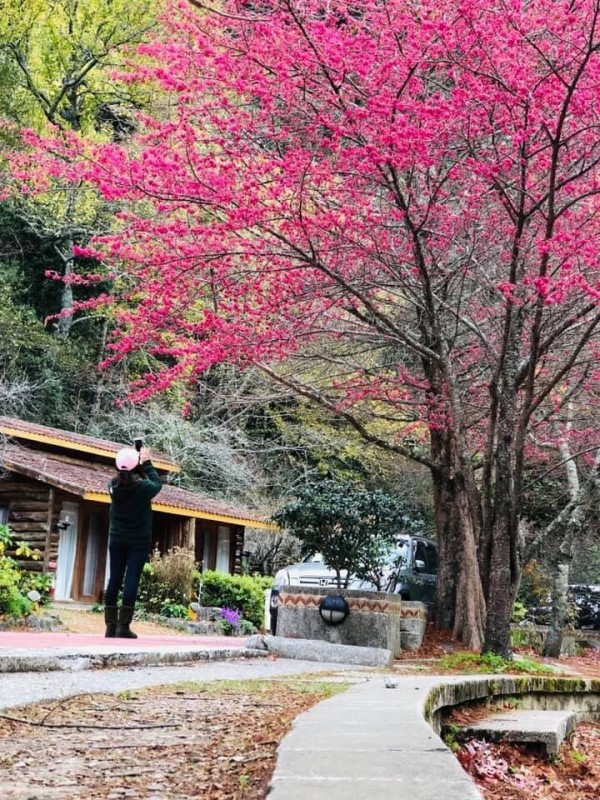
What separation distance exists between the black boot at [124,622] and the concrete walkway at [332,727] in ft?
5.00

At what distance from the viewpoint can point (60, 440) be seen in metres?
21.8

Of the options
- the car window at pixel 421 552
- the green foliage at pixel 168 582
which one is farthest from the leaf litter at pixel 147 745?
the green foliage at pixel 168 582

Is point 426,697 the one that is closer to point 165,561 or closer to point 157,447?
point 165,561

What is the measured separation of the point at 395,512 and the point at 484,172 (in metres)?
4.91

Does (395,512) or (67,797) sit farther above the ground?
(395,512)

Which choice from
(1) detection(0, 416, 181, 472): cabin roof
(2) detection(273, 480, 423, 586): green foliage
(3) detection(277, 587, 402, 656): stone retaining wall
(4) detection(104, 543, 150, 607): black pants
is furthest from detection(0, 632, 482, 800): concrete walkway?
(1) detection(0, 416, 181, 472): cabin roof

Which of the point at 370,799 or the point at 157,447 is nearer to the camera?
the point at 370,799

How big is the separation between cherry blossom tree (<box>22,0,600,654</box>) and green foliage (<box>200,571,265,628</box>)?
892cm

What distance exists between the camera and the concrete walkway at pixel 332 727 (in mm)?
2373

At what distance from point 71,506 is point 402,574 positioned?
8734mm

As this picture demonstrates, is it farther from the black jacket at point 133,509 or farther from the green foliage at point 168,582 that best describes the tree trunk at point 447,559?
the green foliage at point 168,582

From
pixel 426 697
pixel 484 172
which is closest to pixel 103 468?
pixel 484 172

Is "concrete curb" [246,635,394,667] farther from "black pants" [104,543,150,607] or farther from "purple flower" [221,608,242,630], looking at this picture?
"purple flower" [221,608,242,630]

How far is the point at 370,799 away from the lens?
2260 millimetres
